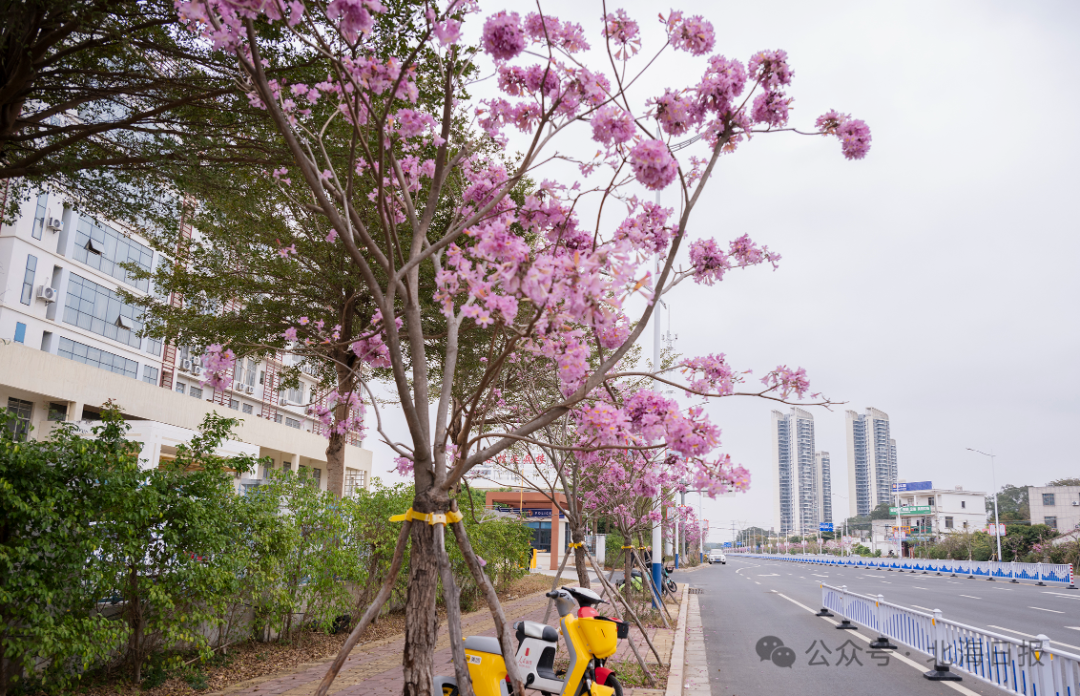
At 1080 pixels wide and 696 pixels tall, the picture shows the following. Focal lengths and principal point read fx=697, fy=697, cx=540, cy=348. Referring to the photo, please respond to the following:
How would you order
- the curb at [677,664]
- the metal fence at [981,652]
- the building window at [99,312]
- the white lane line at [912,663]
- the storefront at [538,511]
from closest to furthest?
the metal fence at [981,652]
the curb at [677,664]
the white lane line at [912,663]
the building window at [99,312]
the storefront at [538,511]

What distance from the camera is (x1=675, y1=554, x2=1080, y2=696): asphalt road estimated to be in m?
8.44

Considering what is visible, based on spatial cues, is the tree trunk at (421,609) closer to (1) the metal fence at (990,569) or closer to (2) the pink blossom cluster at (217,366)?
(2) the pink blossom cluster at (217,366)

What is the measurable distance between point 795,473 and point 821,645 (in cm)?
12861

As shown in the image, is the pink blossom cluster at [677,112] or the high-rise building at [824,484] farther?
the high-rise building at [824,484]

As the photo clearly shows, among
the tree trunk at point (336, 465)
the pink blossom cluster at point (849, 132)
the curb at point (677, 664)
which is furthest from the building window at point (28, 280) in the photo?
the pink blossom cluster at point (849, 132)

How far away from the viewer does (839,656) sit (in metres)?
10.7

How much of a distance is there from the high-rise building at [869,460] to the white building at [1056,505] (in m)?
57.3

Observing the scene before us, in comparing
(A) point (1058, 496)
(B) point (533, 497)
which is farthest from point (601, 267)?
(A) point (1058, 496)

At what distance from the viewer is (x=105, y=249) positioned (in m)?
31.5

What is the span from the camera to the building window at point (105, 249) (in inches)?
1188

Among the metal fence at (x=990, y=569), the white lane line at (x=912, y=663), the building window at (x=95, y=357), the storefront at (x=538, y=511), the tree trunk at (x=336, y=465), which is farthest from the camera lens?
the storefront at (x=538, y=511)

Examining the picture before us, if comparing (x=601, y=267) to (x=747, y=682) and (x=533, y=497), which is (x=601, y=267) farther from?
(x=533, y=497)

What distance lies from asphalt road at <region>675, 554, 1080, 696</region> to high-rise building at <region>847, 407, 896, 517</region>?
119005 millimetres

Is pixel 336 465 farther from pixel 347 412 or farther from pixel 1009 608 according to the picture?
pixel 1009 608
